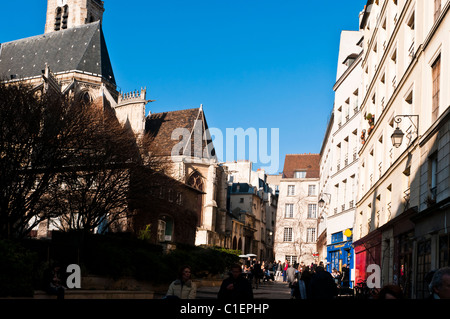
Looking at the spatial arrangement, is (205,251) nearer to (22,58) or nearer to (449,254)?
(449,254)

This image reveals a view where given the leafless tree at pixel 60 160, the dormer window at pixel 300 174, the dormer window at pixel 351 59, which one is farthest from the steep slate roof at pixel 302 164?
the leafless tree at pixel 60 160

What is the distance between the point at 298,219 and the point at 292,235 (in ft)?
6.73

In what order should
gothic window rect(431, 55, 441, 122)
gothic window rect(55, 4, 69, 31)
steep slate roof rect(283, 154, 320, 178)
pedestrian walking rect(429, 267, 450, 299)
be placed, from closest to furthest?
pedestrian walking rect(429, 267, 450, 299)
gothic window rect(431, 55, 441, 122)
steep slate roof rect(283, 154, 320, 178)
gothic window rect(55, 4, 69, 31)

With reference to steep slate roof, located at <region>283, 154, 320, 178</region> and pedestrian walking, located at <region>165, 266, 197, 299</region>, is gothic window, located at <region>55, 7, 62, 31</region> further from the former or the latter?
pedestrian walking, located at <region>165, 266, 197, 299</region>

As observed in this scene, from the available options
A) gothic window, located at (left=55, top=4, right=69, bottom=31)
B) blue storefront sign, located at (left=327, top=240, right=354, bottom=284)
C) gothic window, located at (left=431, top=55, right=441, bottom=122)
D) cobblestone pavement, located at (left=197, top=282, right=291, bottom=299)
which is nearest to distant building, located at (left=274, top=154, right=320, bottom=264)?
blue storefront sign, located at (left=327, top=240, right=354, bottom=284)

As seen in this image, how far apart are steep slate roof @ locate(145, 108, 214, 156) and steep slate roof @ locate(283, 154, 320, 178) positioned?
668 inches

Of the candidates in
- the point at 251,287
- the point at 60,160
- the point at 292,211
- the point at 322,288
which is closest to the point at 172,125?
the point at 292,211

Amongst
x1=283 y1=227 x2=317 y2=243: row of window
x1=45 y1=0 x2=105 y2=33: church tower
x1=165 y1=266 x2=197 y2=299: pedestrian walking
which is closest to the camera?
x1=165 y1=266 x2=197 y2=299: pedestrian walking

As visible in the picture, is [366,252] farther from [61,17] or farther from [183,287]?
[61,17]

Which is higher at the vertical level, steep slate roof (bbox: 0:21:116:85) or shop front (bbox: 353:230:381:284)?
steep slate roof (bbox: 0:21:116:85)

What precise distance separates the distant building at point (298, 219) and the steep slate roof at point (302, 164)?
0.17 meters

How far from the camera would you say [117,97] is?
2361 inches

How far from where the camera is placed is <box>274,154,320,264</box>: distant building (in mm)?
64250

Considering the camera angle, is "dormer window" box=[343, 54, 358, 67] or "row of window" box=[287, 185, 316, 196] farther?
"row of window" box=[287, 185, 316, 196]
